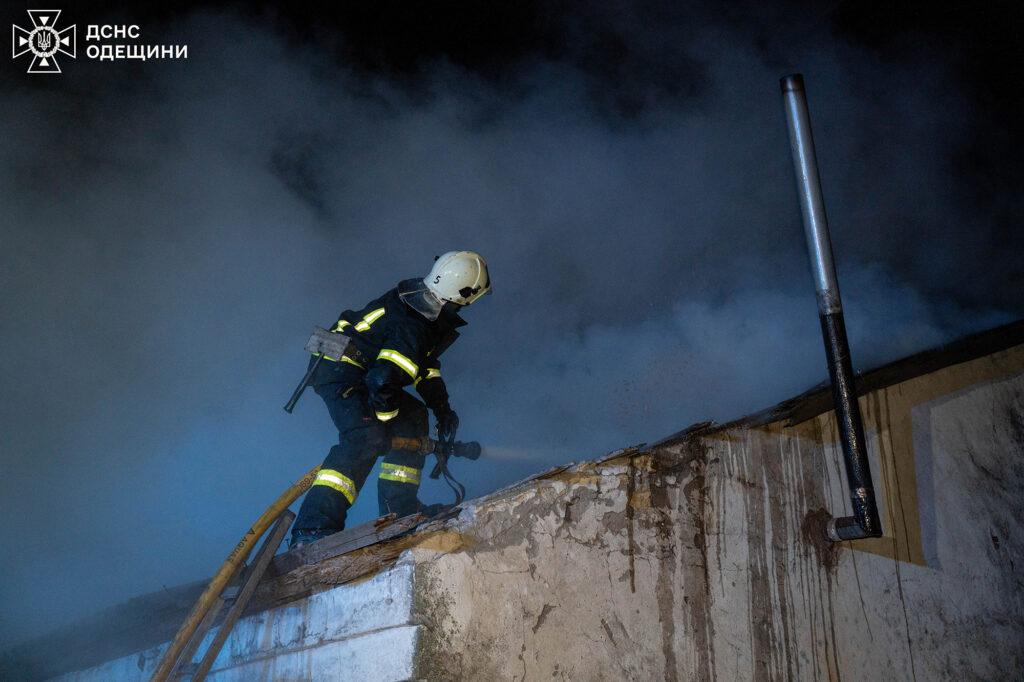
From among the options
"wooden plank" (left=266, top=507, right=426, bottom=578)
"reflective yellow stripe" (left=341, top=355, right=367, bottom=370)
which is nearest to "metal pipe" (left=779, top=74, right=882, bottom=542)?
"wooden plank" (left=266, top=507, right=426, bottom=578)

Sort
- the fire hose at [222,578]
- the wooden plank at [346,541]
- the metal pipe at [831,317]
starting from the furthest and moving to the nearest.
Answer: the fire hose at [222,578], the metal pipe at [831,317], the wooden plank at [346,541]

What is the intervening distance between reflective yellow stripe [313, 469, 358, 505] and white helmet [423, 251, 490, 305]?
133 cm

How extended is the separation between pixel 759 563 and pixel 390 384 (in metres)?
2.21

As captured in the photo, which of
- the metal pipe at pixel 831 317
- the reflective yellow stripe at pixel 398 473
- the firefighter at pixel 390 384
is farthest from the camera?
the reflective yellow stripe at pixel 398 473

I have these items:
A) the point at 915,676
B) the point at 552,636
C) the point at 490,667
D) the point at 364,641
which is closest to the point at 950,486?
the point at 915,676

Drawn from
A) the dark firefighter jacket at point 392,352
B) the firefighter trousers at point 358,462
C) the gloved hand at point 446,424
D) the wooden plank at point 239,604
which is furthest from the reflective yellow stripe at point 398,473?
the wooden plank at point 239,604

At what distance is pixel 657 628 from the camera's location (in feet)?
10.5

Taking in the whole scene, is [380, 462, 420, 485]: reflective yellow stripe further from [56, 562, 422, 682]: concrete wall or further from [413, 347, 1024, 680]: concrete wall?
[413, 347, 1024, 680]: concrete wall

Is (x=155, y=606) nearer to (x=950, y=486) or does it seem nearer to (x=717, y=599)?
(x=717, y=599)

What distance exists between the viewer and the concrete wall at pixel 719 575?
9.59ft

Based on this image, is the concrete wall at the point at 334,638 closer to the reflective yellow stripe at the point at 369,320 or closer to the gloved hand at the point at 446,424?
the gloved hand at the point at 446,424

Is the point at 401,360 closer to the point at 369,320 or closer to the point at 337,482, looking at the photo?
the point at 369,320

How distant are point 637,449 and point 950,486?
6.66ft

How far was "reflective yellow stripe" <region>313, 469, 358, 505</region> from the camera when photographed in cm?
424
